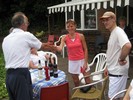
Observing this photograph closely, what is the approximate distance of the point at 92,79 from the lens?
718 centimetres

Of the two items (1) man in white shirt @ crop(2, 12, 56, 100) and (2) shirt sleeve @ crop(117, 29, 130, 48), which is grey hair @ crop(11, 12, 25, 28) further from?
(2) shirt sleeve @ crop(117, 29, 130, 48)

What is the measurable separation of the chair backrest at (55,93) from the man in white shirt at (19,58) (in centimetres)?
45

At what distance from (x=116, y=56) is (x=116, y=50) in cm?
9

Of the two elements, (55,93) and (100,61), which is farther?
(100,61)

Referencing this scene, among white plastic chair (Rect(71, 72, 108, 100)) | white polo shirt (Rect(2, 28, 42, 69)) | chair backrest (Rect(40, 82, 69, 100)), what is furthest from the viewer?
white plastic chair (Rect(71, 72, 108, 100))

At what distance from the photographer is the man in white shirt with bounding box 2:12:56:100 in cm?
479

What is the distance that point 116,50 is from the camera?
502cm

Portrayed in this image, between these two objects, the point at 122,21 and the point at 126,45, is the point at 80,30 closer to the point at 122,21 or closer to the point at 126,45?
the point at 122,21

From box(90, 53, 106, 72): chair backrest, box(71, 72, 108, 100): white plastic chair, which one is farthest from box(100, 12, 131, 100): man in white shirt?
box(90, 53, 106, 72): chair backrest

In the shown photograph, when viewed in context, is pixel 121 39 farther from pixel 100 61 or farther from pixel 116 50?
pixel 100 61

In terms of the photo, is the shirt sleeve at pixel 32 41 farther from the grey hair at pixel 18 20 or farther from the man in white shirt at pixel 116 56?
the man in white shirt at pixel 116 56

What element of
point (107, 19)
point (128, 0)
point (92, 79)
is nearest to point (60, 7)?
point (128, 0)

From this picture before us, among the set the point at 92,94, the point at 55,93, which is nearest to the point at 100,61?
the point at 92,94

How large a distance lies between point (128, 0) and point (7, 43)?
16.4 ft
